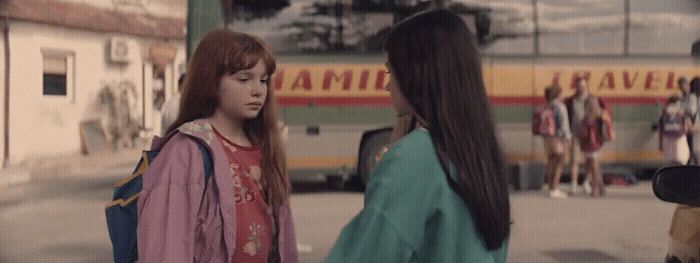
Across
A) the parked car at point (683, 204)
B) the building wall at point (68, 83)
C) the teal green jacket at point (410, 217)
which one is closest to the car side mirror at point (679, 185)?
the parked car at point (683, 204)

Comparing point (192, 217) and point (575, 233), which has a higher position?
point (192, 217)

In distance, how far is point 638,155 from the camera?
13.2 m

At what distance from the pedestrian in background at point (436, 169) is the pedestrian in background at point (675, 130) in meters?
10.4

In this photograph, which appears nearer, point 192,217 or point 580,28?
point 192,217

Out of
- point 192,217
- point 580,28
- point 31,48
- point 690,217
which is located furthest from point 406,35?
point 31,48

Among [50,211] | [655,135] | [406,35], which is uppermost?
[406,35]

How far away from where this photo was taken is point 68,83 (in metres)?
20.3

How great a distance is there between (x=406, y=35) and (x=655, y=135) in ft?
38.6

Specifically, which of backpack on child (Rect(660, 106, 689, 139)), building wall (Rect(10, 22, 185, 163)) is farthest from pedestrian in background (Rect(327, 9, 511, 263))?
building wall (Rect(10, 22, 185, 163))

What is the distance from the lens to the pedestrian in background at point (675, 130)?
1194cm

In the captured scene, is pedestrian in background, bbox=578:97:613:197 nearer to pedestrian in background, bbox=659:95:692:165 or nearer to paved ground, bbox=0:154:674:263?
paved ground, bbox=0:154:674:263

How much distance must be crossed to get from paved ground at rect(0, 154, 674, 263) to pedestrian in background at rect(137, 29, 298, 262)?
16.1 feet

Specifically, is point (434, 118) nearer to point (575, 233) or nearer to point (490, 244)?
point (490, 244)

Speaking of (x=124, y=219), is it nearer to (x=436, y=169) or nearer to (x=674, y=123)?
(x=436, y=169)
